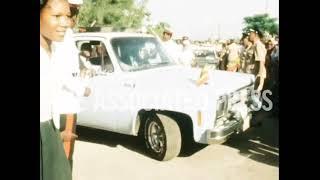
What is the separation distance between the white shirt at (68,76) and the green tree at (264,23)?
4.83 feet

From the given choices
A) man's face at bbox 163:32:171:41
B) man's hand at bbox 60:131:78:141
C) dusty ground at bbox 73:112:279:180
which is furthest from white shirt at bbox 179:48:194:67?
man's hand at bbox 60:131:78:141

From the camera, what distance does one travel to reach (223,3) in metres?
3.82

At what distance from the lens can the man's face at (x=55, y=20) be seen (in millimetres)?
3924

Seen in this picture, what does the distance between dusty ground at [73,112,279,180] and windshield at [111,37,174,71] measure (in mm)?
655

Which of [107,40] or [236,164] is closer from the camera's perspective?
[236,164]

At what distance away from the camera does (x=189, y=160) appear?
387 centimetres

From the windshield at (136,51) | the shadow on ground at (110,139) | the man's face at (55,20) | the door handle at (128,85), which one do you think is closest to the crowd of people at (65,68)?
the man's face at (55,20)

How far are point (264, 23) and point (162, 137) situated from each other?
4.20 ft

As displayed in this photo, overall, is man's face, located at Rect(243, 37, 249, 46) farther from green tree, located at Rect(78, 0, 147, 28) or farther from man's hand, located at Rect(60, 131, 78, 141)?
man's hand, located at Rect(60, 131, 78, 141)

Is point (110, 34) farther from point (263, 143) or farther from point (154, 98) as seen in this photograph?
point (263, 143)

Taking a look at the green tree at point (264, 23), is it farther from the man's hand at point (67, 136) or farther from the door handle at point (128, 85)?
the man's hand at point (67, 136)
